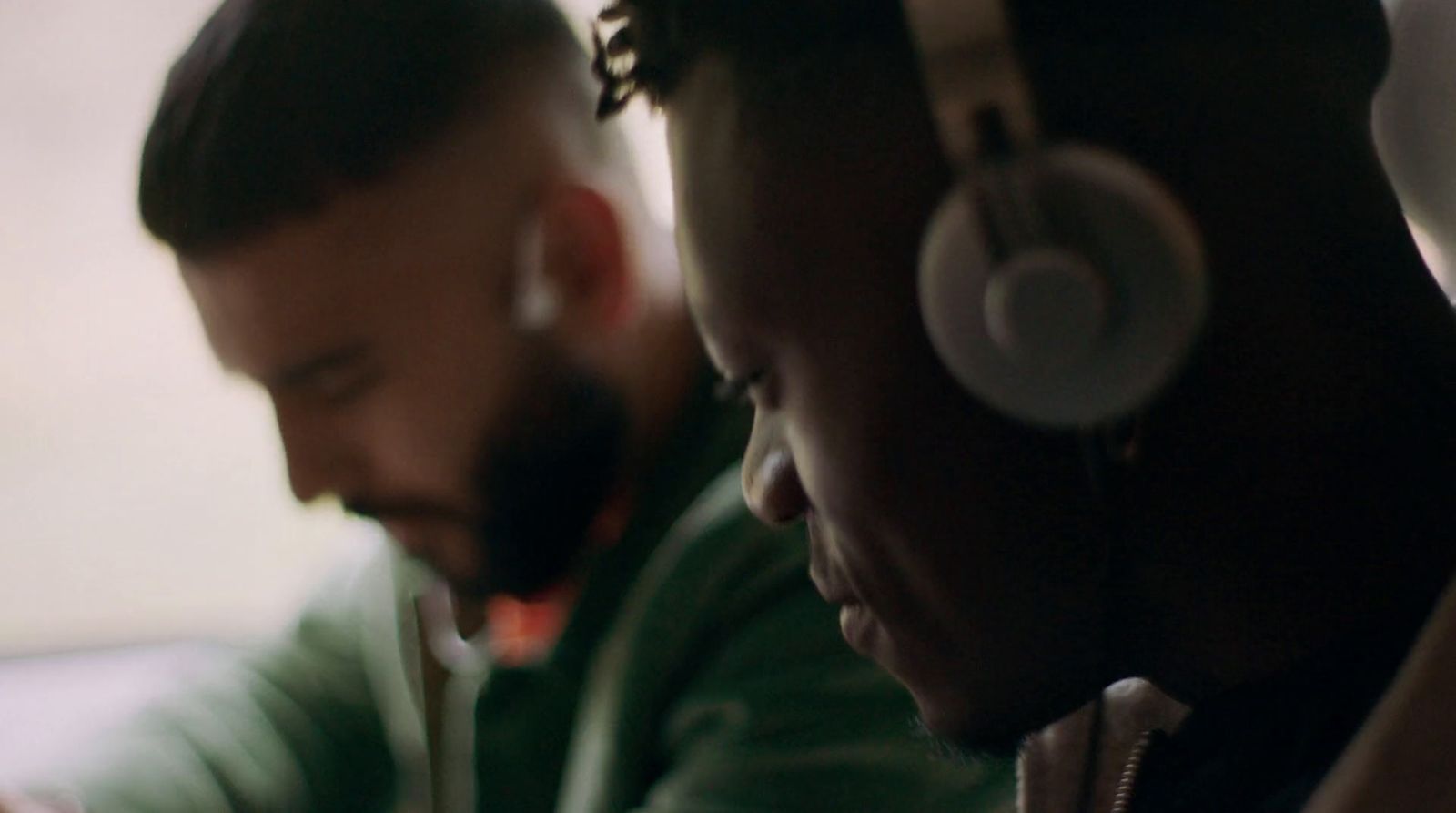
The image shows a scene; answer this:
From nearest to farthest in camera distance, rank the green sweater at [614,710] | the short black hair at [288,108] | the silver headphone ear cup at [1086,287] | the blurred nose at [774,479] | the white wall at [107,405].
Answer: the silver headphone ear cup at [1086,287]
the blurred nose at [774,479]
the green sweater at [614,710]
the short black hair at [288,108]
the white wall at [107,405]

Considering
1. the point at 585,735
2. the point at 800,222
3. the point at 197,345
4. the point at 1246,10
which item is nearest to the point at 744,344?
the point at 800,222

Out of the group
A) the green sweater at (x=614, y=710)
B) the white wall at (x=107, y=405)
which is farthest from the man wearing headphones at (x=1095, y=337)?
the white wall at (x=107, y=405)

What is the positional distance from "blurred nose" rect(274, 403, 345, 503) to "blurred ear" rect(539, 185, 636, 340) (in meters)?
0.16

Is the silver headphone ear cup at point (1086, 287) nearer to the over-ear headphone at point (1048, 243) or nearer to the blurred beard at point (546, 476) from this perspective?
the over-ear headphone at point (1048, 243)

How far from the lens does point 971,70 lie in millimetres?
310

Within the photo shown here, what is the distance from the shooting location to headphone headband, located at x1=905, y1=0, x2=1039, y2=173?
0.31 m

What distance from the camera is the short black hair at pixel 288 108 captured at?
2.51 feet

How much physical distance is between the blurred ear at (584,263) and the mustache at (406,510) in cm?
13

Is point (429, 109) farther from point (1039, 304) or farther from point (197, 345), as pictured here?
point (1039, 304)

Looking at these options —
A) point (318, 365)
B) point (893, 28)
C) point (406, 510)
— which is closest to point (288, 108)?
point (318, 365)

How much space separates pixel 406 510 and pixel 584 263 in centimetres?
19


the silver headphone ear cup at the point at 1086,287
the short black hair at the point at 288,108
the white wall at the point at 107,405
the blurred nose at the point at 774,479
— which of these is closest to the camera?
the silver headphone ear cup at the point at 1086,287

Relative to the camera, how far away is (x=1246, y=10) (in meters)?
0.33

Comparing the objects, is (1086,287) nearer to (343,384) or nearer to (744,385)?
(744,385)
